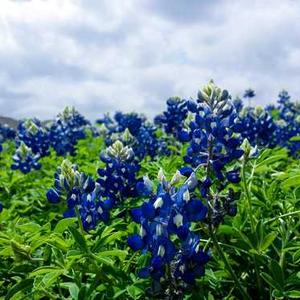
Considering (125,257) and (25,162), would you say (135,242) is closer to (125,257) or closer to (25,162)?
(125,257)

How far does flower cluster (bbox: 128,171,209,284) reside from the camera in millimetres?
2389

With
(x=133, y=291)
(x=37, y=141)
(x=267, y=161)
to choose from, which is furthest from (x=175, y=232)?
(x=37, y=141)

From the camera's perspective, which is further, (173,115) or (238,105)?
(238,105)

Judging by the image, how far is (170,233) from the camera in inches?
95.2

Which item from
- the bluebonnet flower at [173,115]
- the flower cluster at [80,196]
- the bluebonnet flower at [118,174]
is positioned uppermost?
the bluebonnet flower at [173,115]

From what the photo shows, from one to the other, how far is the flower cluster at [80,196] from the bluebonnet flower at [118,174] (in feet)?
1.46

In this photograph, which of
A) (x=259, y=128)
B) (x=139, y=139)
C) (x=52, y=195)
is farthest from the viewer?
(x=139, y=139)

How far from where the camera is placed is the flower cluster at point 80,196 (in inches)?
127

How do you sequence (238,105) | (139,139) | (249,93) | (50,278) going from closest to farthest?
(50,278) → (139,139) → (238,105) → (249,93)

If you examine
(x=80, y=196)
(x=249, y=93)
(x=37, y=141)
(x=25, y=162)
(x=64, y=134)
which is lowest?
(x=80, y=196)

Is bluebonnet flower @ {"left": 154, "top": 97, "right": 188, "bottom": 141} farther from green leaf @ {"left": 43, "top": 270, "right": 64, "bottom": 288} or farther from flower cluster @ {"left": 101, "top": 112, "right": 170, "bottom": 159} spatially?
green leaf @ {"left": 43, "top": 270, "right": 64, "bottom": 288}

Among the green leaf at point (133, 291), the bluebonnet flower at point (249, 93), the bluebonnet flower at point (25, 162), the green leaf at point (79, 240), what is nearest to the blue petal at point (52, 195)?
the green leaf at point (79, 240)

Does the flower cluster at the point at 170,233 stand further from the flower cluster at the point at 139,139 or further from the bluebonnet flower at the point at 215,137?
the flower cluster at the point at 139,139

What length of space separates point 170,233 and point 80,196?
3.50 feet
